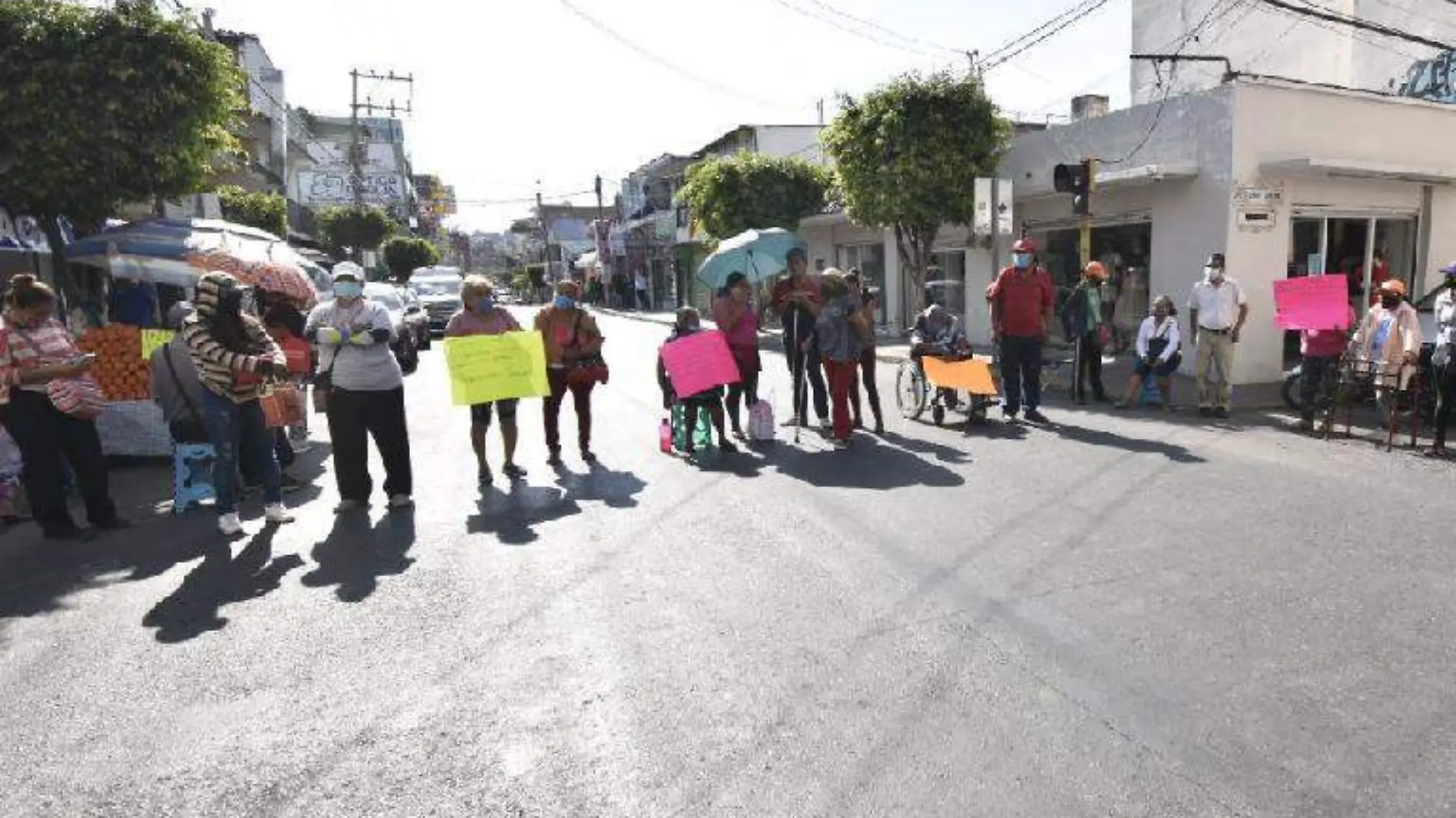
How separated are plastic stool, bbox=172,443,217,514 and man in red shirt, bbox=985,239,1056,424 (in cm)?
761

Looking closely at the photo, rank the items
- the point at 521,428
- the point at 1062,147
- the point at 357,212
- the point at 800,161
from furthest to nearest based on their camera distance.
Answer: the point at 357,212
the point at 800,161
the point at 1062,147
the point at 521,428

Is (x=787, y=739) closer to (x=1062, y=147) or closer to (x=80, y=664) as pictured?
(x=80, y=664)

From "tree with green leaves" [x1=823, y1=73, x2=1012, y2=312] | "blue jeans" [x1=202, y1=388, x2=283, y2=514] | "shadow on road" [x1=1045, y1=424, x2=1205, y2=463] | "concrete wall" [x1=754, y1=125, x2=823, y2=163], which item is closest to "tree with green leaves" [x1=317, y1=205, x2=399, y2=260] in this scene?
"concrete wall" [x1=754, y1=125, x2=823, y2=163]

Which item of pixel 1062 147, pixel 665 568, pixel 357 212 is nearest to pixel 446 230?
pixel 357 212

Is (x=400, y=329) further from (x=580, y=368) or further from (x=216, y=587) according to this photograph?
(x=216, y=587)

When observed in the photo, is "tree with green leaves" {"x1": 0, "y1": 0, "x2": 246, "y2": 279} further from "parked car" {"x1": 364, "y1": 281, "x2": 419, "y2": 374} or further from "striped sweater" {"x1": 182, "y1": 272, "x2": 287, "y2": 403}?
"parked car" {"x1": 364, "y1": 281, "x2": 419, "y2": 374}

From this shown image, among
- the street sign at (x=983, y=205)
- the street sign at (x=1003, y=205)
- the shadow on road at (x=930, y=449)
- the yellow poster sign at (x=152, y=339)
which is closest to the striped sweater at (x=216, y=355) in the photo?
the yellow poster sign at (x=152, y=339)

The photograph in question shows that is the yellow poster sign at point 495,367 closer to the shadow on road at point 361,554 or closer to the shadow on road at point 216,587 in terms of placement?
the shadow on road at point 361,554

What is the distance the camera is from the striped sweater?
20.1ft

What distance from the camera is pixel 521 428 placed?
1036 centimetres

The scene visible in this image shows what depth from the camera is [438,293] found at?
28719 millimetres

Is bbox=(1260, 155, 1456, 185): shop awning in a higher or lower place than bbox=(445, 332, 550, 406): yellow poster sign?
higher

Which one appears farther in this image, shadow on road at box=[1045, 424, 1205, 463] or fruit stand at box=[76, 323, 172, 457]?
fruit stand at box=[76, 323, 172, 457]

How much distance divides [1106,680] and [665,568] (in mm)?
2451
